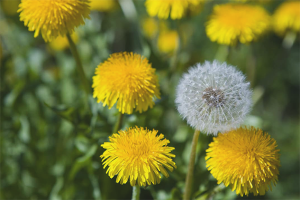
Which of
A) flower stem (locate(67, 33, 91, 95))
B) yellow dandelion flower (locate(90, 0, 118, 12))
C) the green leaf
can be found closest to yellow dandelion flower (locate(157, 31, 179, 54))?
yellow dandelion flower (locate(90, 0, 118, 12))

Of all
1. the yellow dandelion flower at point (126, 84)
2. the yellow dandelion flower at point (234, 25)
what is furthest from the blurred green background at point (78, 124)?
the yellow dandelion flower at point (126, 84)

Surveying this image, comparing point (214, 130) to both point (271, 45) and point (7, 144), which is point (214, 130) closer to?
point (7, 144)

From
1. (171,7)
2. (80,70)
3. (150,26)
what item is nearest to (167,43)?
(150,26)

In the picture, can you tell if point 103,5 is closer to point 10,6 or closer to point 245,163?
point 10,6

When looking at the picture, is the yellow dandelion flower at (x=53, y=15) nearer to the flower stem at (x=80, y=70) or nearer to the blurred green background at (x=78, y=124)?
the flower stem at (x=80, y=70)

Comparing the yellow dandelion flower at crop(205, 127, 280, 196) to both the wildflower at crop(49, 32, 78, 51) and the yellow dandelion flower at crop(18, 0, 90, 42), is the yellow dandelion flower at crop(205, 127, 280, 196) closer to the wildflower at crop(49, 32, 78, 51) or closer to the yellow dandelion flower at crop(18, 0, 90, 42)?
the yellow dandelion flower at crop(18, 0, 90, 42)

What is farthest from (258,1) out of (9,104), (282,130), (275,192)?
(9,104)
